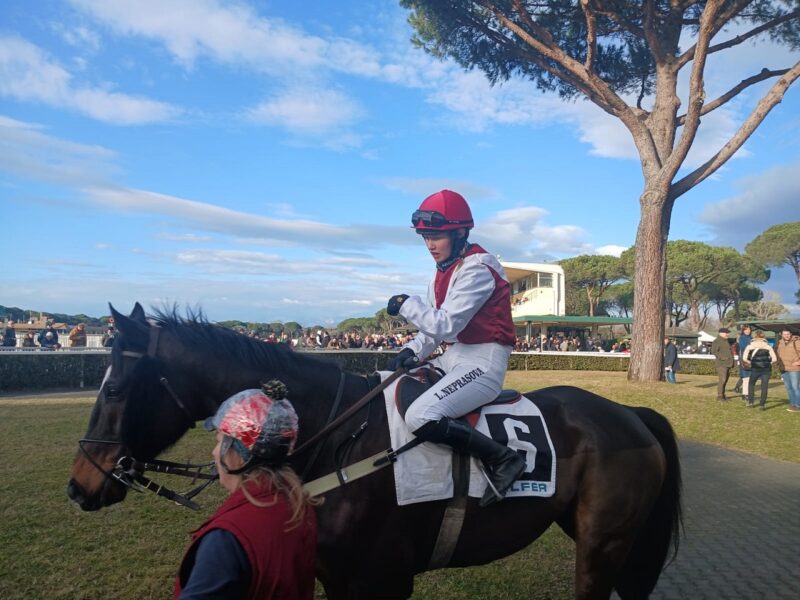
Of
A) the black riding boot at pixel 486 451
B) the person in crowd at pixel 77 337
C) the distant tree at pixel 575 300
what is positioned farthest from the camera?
the distant tree at pixel 575 300

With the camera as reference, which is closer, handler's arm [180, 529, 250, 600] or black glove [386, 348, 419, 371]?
handler's arm [180, 529, 250, 600]

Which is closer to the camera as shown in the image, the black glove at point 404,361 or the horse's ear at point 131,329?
the horse's ear at point 131,329

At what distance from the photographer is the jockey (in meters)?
2.73

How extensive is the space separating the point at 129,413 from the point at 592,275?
2422 inches

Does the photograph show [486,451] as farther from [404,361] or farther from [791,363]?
[791,363]

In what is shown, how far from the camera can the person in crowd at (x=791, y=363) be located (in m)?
12.7

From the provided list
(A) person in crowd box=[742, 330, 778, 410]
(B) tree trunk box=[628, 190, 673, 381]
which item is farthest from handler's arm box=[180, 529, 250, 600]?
(B) tree trunk box=[628, 190, 673, 381]

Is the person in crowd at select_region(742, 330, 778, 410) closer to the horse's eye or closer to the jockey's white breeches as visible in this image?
the jockey's white breeches

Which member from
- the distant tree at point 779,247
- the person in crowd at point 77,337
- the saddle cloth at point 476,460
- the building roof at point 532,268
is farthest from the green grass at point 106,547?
the distant tree at point 779,247

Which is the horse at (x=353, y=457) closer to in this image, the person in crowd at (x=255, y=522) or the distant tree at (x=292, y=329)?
the person in crowd at (x=255, y=522)

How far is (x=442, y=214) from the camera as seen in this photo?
3.11m

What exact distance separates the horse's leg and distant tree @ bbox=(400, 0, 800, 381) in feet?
43.0

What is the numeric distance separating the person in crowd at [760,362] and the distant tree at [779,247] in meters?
43.9

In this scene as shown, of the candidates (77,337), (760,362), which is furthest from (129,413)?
(77,337)
